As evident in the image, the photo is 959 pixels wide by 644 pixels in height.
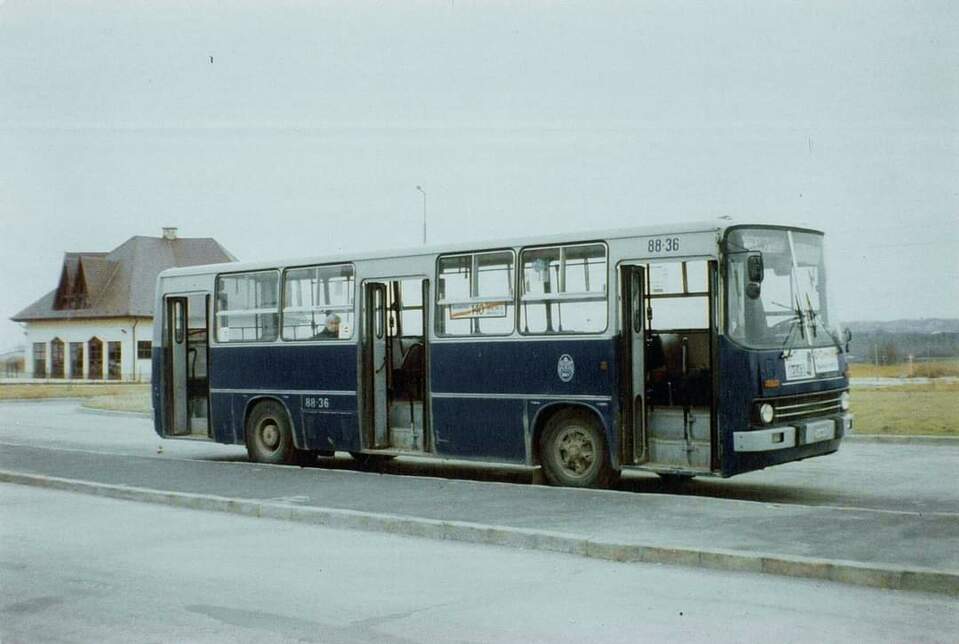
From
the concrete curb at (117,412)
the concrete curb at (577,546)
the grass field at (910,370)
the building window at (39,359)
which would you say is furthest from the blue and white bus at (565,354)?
the building window at (39,359)

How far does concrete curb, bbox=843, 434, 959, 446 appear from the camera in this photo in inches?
738

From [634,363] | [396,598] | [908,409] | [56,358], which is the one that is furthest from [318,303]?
[56,358]

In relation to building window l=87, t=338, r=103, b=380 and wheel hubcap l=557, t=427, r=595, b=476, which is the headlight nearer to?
wheel hubcap l=557, t=427, r=595, b=476

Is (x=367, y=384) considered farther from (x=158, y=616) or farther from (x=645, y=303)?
(x=158, y=616)

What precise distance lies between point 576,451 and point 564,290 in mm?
1916

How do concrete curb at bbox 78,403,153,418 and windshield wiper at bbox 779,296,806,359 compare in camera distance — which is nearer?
windshield wiper at bbox 779,296,806,359

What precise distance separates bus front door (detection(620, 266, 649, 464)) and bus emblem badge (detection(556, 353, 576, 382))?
0.72 meters

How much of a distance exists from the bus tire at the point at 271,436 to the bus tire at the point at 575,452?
16.1 ft

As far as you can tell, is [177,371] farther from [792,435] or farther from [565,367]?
[792,435]

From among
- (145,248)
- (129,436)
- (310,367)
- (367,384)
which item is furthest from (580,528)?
(145,248)

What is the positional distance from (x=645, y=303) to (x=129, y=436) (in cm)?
1627

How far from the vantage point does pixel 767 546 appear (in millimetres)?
9023

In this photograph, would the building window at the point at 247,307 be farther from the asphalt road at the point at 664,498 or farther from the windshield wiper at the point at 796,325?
the windshield wiper at the point at 796,325

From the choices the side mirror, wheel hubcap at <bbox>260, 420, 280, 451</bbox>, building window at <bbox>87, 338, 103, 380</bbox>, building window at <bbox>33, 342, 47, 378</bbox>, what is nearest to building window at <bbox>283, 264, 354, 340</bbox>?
wheel hubcap at <bbox>260, 420, 280, 451</bbox>
